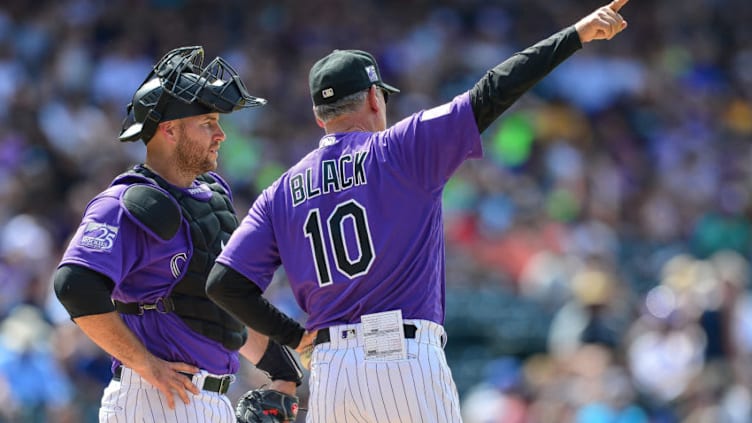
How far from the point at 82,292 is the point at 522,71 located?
169 centimetres

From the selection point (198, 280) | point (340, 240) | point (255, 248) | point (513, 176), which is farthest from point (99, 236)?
point (513, 176)

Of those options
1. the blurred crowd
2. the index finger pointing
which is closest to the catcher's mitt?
the index finger pointing

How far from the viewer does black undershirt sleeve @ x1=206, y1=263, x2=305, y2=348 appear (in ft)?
15.0

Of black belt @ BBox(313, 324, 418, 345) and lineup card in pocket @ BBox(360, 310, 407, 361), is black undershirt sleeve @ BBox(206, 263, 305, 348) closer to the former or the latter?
black belt @ BBox(313, 324, 418, 345)

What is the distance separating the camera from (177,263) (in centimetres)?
475

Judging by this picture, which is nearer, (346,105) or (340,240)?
(340,240)

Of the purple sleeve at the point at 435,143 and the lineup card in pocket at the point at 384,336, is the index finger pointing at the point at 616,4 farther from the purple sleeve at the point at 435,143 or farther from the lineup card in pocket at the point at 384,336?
the lineup card in pocket at the point at 384,336

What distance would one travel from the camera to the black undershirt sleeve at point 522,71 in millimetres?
4176

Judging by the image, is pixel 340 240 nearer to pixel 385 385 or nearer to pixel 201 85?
pixel 385 385

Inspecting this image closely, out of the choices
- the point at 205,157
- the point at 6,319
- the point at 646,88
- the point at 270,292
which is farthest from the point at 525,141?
the point at 205,157

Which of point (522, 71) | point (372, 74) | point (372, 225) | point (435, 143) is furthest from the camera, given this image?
point (372, 74)

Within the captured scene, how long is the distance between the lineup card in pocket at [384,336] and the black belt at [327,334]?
0.02 m

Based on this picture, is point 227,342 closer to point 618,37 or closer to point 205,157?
point 205,157

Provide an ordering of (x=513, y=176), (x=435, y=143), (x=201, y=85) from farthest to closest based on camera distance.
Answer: (x=513, y=176)
(x=201, y=85)
(x=435, y=143)
